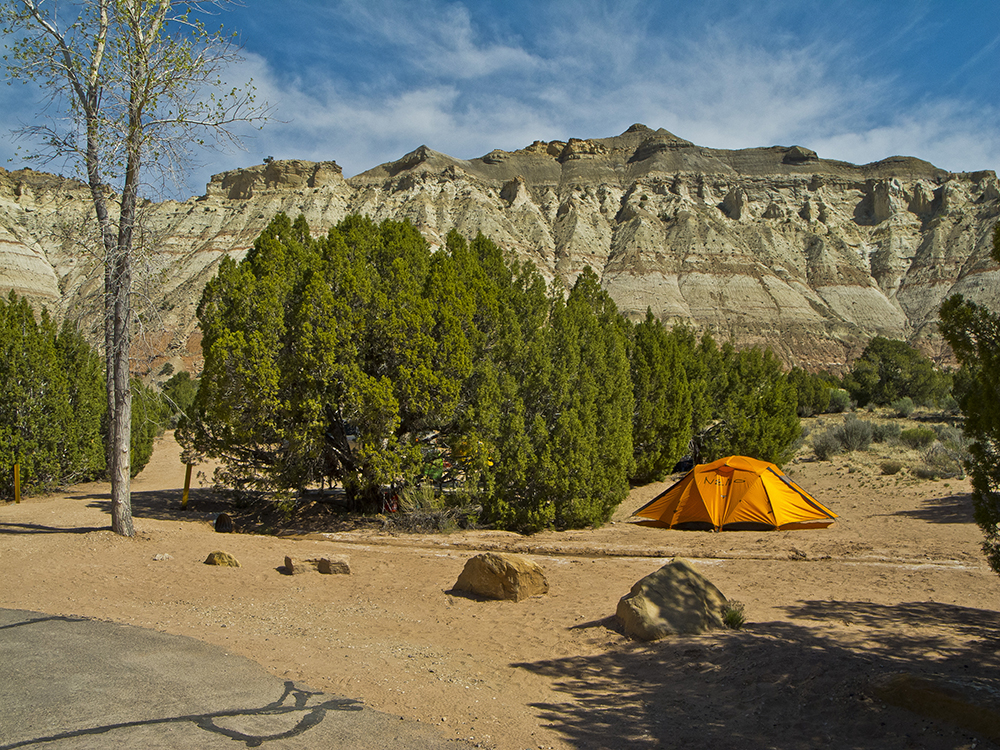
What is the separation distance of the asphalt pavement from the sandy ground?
15.6 inches

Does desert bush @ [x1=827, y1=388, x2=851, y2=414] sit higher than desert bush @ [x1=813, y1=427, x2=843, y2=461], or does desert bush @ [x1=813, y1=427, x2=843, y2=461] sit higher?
desert bush @ [x1=827, y1=388, x2=851, y2=414]

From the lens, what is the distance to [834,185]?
330ft

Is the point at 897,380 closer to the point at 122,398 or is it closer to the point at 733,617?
the point at 733,617

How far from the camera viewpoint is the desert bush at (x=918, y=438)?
25.5 metres

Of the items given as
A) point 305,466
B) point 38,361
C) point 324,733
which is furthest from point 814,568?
point 38,361

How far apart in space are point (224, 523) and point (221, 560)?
211 inches

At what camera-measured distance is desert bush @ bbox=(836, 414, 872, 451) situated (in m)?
26.5

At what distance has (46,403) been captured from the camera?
17.0m

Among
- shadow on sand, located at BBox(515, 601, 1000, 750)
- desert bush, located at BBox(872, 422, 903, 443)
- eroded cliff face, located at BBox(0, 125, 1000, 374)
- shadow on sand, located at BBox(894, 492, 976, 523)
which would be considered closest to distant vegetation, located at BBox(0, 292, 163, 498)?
shadow on sand, located at BBox(515, 601, 1000, 750)

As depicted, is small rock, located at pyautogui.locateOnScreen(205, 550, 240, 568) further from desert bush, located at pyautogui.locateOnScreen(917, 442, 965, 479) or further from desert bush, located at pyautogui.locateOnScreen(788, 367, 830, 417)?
desert bush, located at pyautogui.locateOnScreen(788, 367, 830, 417)

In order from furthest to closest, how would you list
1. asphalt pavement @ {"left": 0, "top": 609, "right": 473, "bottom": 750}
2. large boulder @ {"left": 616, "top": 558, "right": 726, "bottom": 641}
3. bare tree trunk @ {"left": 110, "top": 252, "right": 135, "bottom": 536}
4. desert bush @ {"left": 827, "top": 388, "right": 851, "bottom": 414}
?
1. desert bush @ {"left": 827, "top": 388, "right": 851, "bottom": 414}
2. bare tree trunk @ {"left": 110, "top": 252, "right": 135, "bottom": 536}
3. large boulder @ {"left": 616, "top": 558, "right": 726, "bottom": 641}
4. asphalt pavement @ {"left": 0, "top": 609, "right": 473, "bottom": 750}

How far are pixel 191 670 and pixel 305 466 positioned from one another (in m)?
8.99


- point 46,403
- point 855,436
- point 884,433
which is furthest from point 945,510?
point 46,403

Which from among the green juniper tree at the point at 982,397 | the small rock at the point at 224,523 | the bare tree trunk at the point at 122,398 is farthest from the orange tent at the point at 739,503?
the bare tree trunk at the point at 122,398
